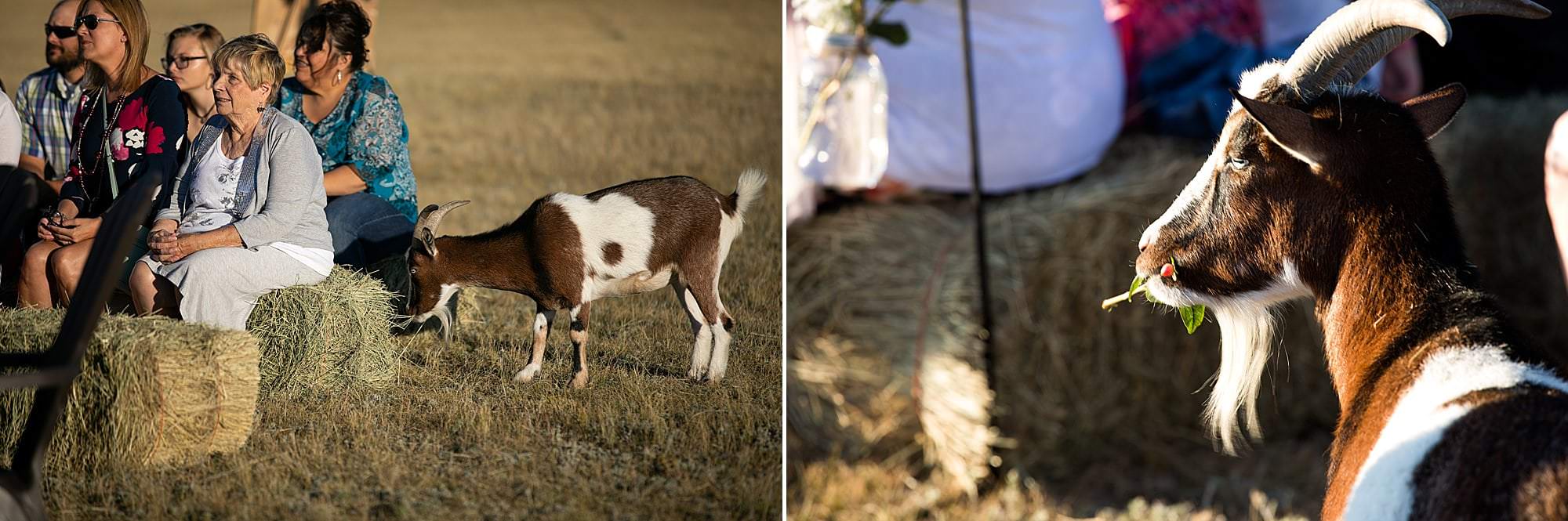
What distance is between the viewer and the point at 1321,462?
506 cm

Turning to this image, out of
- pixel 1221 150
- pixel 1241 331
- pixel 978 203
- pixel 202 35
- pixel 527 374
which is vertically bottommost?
pixel 978 203

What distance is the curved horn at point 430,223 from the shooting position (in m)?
2.78

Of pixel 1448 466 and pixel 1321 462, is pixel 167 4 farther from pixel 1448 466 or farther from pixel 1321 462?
pixel 1321 462

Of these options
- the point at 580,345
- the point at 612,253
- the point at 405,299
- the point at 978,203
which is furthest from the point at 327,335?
the point at 978,203

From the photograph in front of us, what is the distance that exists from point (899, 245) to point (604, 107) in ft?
6.72

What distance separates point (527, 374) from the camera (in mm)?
2859

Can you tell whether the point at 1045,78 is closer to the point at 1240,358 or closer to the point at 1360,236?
the point at 1240,358

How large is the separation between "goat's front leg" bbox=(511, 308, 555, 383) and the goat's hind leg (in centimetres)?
31

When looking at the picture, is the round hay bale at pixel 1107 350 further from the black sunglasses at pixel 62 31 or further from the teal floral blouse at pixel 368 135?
the black sunglasses at pixel 62 31

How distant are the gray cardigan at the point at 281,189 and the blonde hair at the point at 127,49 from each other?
0.36 m

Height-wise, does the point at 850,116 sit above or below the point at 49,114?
below

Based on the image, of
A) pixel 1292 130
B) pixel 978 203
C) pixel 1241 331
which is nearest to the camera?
pixel 1292 130

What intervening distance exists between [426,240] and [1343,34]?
1970mm

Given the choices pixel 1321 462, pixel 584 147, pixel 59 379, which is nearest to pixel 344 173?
pixel 584 147
